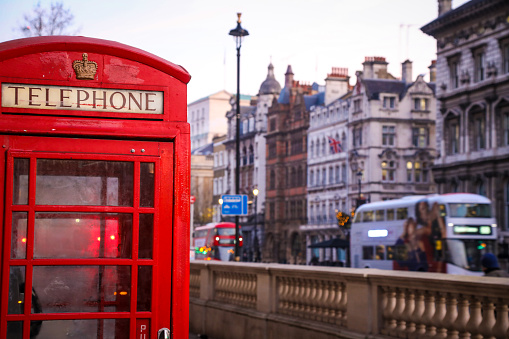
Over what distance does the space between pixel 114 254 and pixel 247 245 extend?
318ft

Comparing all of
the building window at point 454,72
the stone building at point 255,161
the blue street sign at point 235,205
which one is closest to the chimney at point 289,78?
the stone building at point 255,161

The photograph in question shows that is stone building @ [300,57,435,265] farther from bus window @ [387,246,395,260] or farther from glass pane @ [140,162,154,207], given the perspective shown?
glass pane @ [140,162,154,207]

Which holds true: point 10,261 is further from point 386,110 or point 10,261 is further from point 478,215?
point 386,110

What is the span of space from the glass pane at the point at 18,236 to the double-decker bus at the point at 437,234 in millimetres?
34485

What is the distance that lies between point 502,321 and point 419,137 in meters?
72.1

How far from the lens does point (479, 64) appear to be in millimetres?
57219

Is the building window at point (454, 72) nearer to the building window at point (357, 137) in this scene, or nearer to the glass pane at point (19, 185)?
the building window at point (357, 137)

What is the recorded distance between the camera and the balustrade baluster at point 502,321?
8039mm

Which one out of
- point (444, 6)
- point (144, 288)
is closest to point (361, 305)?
point (144, 288)

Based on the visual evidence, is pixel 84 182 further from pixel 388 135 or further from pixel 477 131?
pixel 388 135

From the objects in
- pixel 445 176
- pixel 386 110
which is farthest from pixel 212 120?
pixel 445 176

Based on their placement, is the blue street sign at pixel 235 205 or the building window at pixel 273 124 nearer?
the blue street sign at pixel 235 205

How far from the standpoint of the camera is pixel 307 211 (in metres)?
90.2

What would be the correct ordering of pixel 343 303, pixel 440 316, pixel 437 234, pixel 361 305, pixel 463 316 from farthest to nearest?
pixel 437 234, pixel 343 303, pixel 361 305, pixel 440 316, pixel 463 316
